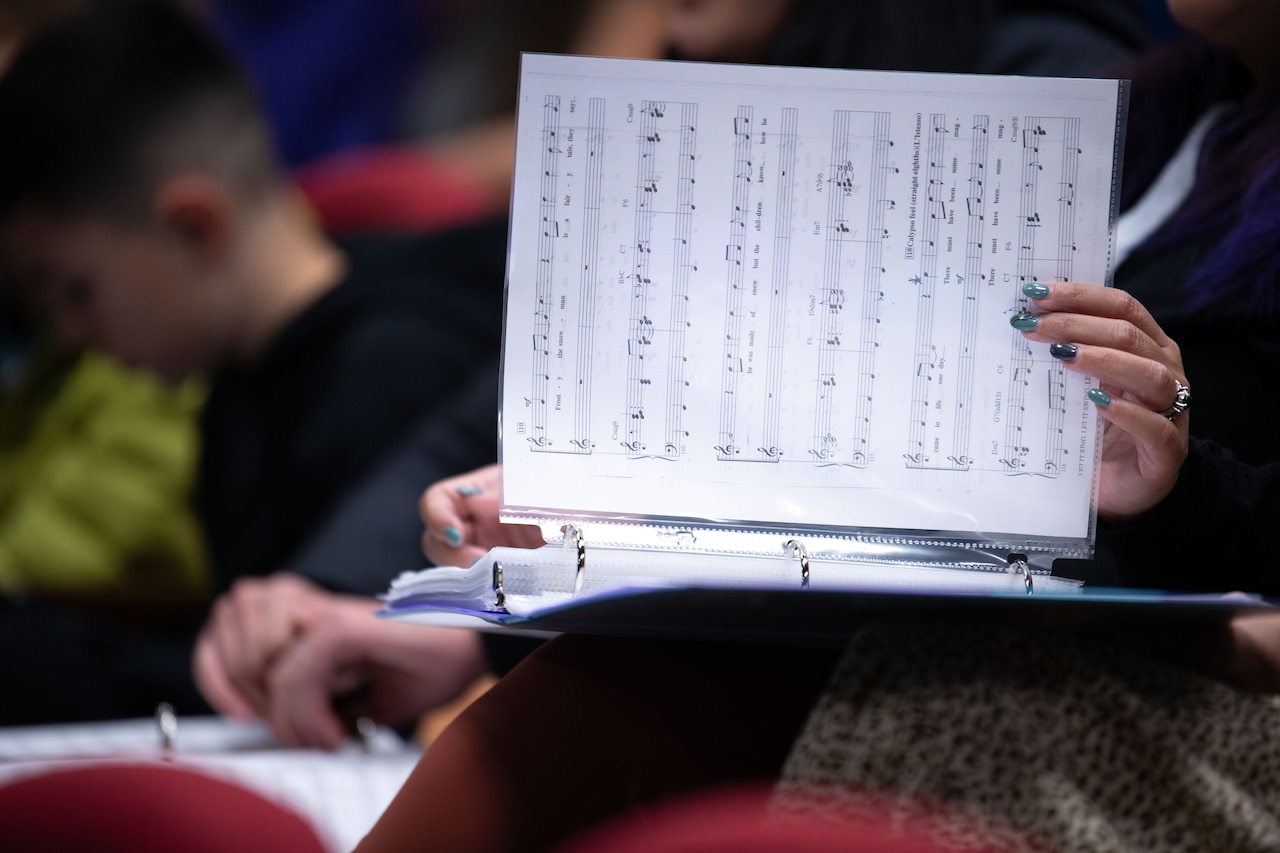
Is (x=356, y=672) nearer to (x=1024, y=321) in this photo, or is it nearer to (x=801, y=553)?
(x=801, y=553)

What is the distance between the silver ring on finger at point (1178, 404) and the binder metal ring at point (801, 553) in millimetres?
159

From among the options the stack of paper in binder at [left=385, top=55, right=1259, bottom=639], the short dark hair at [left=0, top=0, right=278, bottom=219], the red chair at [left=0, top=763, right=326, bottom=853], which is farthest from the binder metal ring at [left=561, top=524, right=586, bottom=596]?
the short dark hair at [left=0, top=0, right=278, bottom=219]

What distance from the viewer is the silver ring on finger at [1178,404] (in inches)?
19.4

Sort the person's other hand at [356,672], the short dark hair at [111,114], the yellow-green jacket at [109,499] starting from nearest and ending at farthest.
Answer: the person's other hand at [356,672]
the short dark hair at [111,114]
the yellow-green jacket at [109,499]

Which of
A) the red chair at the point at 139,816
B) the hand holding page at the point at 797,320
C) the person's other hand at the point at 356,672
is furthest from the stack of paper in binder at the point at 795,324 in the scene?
the person's other hand at the point at 356,672

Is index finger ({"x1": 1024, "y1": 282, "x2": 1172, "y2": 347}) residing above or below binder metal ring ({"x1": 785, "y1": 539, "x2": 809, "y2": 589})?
above

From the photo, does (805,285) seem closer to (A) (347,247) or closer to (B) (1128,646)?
(B) (1128,646)

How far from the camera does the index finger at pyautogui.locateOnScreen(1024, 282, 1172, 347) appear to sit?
19.3 inches

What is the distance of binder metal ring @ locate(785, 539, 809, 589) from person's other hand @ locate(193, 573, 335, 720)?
382 mm

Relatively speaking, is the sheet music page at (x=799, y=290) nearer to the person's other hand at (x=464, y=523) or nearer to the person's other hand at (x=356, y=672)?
the person's other hand at (x=464, y=523)

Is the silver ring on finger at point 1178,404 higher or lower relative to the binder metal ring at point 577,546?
higher

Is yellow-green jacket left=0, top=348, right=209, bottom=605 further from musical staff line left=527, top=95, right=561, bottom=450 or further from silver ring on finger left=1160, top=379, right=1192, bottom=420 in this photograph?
silver ring on finger left=1160, top=379, right=1192, bottom=420

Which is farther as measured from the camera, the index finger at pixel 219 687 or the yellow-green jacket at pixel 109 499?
the yellow-green jacket at pixel 109 499

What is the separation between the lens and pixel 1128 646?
18.9 inches
